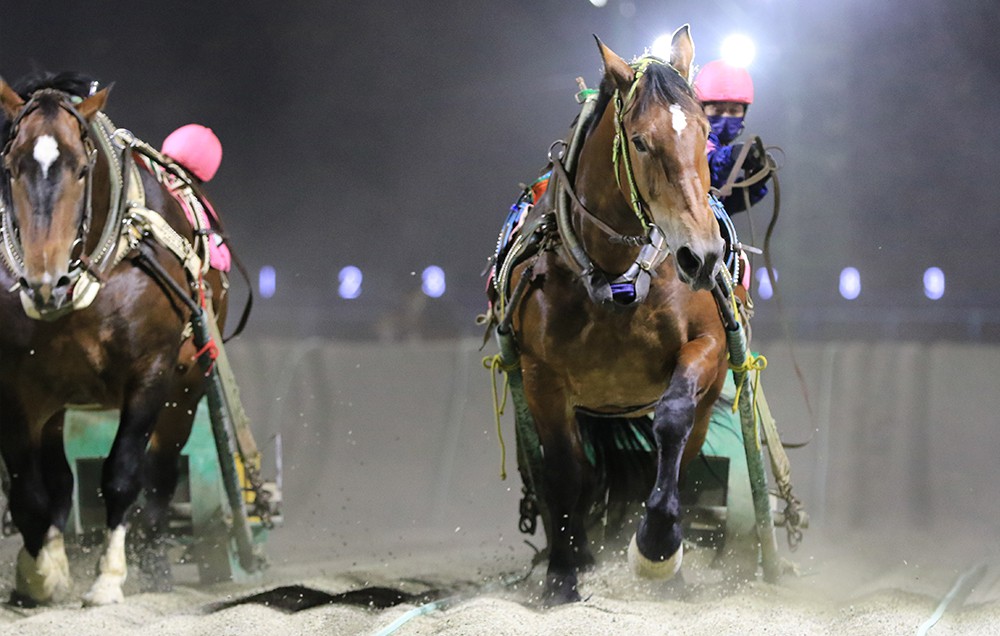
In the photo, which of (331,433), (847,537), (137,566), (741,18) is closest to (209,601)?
(137,566)

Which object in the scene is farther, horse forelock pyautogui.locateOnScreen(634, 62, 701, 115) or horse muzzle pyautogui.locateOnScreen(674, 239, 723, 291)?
horse forelock pyautogui.locateOnScreen(634, 62, 701, 115)

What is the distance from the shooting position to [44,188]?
3541mm

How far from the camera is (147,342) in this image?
395 cm

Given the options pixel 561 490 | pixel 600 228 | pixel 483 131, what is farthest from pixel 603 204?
pixel 483 131

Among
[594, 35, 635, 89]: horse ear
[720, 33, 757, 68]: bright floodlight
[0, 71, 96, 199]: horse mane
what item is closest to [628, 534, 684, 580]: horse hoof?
[594, 35, 635, 89]: horse ear

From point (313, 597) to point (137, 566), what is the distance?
34.6 inches

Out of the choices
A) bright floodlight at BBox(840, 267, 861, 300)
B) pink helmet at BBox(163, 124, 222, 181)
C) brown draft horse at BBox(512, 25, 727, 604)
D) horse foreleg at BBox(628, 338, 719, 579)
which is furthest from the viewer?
bright floodlight at BBox(840, 267, 861, 300)

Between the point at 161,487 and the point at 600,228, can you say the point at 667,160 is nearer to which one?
the point at 600,228

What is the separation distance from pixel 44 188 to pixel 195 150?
5.51ft

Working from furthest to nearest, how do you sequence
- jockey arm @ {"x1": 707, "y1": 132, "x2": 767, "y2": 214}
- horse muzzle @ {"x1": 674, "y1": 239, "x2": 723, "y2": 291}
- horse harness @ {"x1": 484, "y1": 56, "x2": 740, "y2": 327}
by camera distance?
1. jockey arm @ {"x1": 707, "y1": 132, "x2": 767, "y2": 214}
2. horse harness @ {"x1": 484, "y1": 56, "x2": 740, "y2": 327}
3. horse muzzle @ {"x1": 674, "y1": 239, "x2": 723, "y2": 291}

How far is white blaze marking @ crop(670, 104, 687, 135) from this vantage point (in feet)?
10.5

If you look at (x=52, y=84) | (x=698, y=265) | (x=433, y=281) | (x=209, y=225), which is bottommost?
(x=433, y=281)

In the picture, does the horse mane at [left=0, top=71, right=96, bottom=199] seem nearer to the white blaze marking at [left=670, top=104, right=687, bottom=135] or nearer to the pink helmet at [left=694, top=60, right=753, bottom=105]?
the white blaze marking at [left=670, top=104, right=687, bottom=135]

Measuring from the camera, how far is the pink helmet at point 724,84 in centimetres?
453
